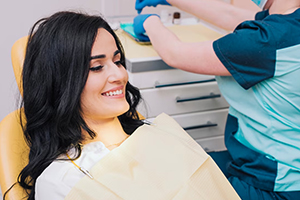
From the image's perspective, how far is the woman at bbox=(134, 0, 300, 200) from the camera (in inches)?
39.9

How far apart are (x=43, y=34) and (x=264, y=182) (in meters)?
0.72

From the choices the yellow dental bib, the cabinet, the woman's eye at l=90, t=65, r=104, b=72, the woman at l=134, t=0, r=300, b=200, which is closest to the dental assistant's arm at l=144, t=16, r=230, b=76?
the woman at l=134, t=0, r=300, b=200

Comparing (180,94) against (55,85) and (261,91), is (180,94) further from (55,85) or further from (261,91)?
(55,85)

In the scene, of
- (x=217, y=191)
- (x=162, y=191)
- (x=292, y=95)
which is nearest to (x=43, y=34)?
(x=162, y=191)

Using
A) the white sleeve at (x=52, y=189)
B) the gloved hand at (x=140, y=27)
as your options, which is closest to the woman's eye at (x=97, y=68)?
the white sleeve at (x=52, y=189)

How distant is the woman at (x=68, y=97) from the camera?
856 millimetres

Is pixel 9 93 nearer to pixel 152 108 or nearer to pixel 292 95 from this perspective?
pixel 152 108

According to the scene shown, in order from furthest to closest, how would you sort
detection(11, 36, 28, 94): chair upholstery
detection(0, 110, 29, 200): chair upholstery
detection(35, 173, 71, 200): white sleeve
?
detection(11, 36, 28, 94): chair upholstery → detection(0, 110, 29, 200): chair upholstery → detection(35, 173, 71, 200): white sleeve

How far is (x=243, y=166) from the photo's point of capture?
3.70ft

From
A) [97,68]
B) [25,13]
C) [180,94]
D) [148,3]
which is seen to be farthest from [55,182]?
[25,13]

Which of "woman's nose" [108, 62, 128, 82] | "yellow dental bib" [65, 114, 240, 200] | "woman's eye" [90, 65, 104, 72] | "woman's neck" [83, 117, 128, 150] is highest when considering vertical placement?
"woman's eye" [90, 65, 104, 72]

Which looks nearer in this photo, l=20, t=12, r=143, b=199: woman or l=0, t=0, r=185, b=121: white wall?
l=20, t=12, r=143, b=199: woman

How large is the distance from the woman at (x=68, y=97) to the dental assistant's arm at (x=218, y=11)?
0.68 m

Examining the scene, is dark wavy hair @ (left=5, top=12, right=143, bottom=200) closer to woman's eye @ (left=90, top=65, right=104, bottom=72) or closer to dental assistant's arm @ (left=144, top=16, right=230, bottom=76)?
woman's eye @ (left=90, top=65, right=104, bottom=72)
